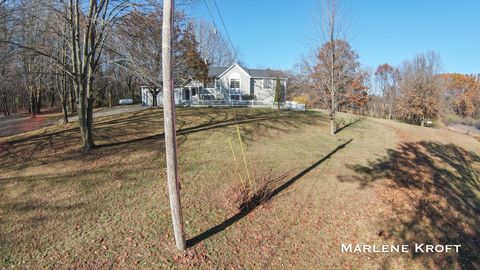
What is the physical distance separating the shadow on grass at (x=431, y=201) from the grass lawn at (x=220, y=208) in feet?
0.12

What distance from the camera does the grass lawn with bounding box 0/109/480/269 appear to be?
510cm

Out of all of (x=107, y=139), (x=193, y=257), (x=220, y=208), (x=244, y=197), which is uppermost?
(x=107, y=139)

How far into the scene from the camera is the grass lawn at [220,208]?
5102mm

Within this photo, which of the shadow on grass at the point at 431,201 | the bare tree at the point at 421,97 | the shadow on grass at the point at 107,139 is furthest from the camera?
the bare tree at the point at 421,97

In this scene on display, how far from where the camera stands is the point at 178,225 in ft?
16.1

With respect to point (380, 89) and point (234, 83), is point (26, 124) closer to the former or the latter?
point (234, 83)

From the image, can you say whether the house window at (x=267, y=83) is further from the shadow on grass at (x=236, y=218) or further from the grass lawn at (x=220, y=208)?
the shadow on grass at (x=236, y=218)

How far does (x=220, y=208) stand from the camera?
21.4 feet

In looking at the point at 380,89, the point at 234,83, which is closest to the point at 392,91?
the point at 380,89

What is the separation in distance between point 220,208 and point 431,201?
20.4ft

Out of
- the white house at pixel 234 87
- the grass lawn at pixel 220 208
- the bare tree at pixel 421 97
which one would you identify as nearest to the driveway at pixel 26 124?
the grass lawn at pixel 220 208

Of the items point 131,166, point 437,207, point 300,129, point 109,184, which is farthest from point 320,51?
point 109,184

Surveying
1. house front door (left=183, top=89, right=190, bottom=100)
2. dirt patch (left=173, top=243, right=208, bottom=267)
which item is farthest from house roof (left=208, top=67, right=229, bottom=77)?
dirt patch (left=173, top=243, right=208, bottom=267)

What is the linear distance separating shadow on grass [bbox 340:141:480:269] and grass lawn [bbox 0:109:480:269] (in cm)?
4
